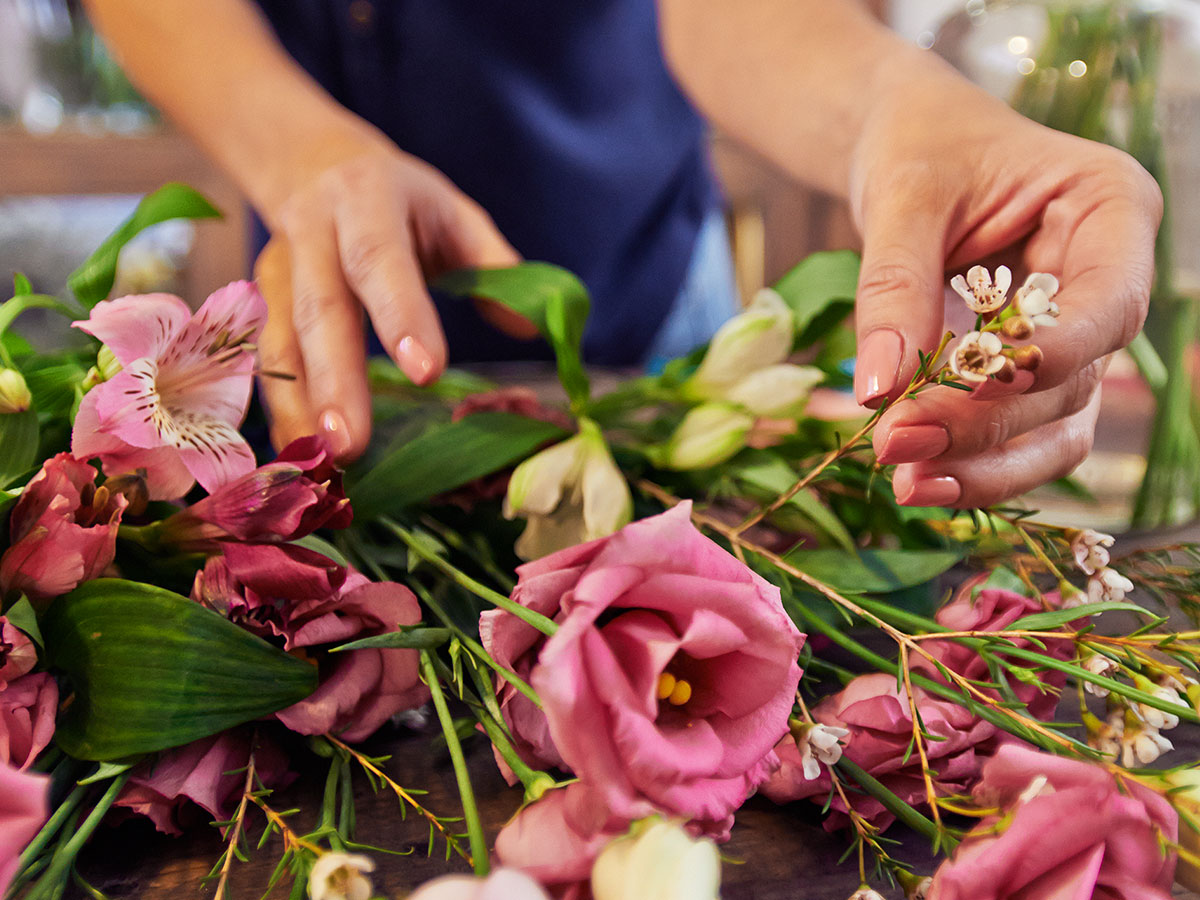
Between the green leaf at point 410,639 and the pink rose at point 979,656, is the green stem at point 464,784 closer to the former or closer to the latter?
the green leaf at point 410,639

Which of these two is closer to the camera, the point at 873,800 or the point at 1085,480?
the point at 873,800

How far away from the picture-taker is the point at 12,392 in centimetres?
24

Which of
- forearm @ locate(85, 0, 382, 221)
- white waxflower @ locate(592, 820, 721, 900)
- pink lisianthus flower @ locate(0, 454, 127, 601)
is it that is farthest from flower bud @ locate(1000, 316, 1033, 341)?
forearm @ locate(85, 0, 382, 221)

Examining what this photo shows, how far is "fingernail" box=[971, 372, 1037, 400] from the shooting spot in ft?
0.69

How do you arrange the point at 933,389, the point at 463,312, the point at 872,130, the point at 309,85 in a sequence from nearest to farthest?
the point at 933,389
the point at 872,130
the point at 309,85
the point at 463,312

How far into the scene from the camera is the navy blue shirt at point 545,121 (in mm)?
804

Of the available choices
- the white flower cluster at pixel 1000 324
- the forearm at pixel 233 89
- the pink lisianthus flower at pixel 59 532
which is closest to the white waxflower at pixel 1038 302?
the white flower cluster at pixel 1000 324

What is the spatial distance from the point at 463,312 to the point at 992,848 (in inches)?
29.6

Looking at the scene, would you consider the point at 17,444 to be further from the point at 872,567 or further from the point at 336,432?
the point at 872,567

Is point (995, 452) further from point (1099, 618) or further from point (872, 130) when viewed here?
point (872, 130)

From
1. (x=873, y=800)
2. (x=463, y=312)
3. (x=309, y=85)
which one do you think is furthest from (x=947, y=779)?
(x=463, y=312)

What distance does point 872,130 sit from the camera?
14.7 inches

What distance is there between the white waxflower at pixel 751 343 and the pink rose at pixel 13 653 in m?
0.26

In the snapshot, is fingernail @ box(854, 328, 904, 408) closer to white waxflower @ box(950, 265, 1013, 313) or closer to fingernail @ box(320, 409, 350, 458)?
white waxflower @ box(950, 265, 1013, 313)
